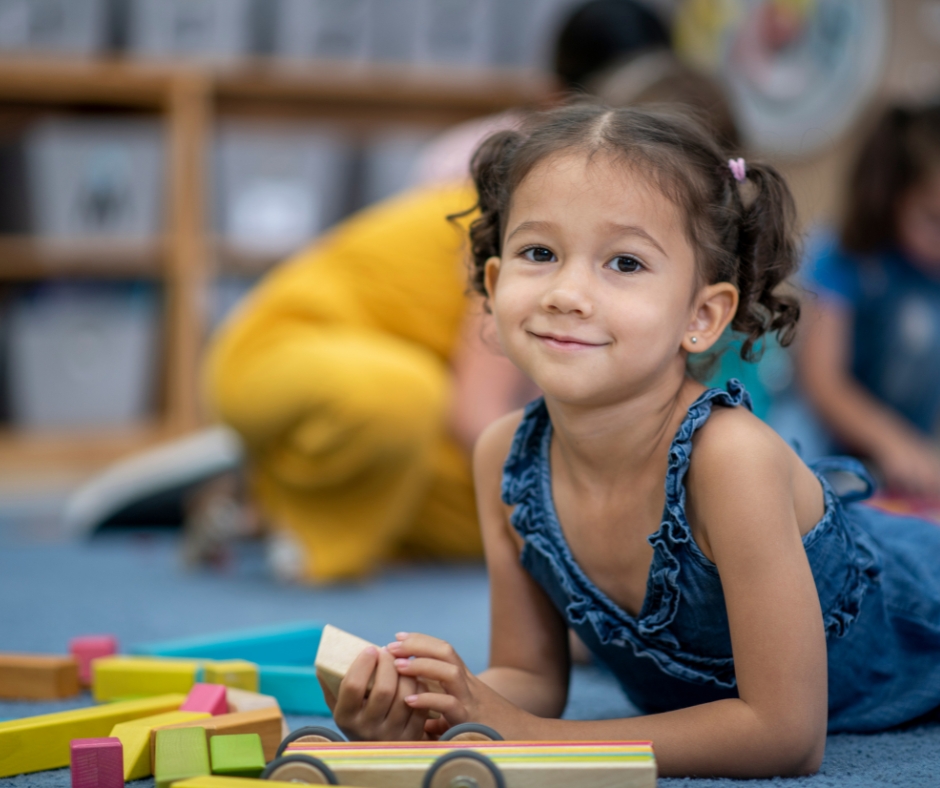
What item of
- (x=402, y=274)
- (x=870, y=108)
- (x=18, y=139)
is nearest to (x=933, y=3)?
(x=870, y=108)

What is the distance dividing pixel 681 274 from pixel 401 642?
30 centimetres

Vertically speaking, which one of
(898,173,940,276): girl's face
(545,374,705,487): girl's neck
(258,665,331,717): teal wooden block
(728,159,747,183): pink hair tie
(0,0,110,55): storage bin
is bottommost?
(258,665,331,717): teal wooden block

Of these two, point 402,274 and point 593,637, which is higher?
point 402,274

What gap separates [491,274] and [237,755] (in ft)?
1.23

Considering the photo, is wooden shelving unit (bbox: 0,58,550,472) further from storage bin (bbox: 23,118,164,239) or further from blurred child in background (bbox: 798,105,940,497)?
blurred child in background (bbox: 798,105,940,497)

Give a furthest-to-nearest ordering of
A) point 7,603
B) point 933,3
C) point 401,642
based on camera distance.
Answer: point 933,3 → point 7,603 → point 401,642

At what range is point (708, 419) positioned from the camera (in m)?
0.72

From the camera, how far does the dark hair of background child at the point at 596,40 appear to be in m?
1.83

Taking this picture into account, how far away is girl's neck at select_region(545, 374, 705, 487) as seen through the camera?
746 mm

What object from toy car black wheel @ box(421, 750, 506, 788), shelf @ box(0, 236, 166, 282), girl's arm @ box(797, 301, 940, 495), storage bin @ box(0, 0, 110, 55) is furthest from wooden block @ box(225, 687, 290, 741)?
storage bin @ box(0, 0, 110, 55)

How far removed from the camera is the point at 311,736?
25.8 inches

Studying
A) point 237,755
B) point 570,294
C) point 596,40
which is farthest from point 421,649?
point 596,40

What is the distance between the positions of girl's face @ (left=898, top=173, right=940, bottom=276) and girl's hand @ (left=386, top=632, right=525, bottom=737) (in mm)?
1388

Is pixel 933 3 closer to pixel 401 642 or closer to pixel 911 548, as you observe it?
pixel 911 548
